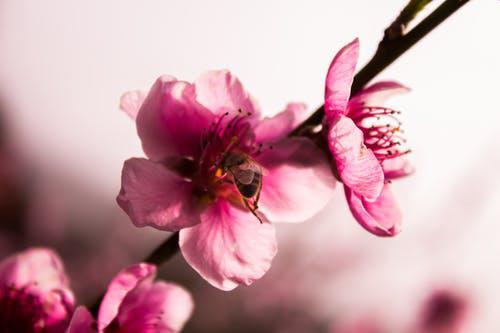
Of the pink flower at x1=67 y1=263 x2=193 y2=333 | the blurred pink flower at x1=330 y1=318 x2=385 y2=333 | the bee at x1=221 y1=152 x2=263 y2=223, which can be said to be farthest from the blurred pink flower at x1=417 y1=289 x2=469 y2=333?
the bee at x1=221 y1=152 x2=263 y2=223

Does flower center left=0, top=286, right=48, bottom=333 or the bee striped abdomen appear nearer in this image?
the bee striped abdomen

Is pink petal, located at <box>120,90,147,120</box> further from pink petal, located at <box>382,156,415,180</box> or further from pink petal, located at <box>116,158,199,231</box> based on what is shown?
pink petal, located at <box>382,156,415,180</box>

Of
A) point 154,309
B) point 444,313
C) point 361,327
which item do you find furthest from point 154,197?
point 361,327

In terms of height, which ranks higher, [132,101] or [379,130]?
[132,101]

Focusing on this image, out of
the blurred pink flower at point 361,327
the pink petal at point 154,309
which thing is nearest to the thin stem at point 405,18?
the pink petal at point 154,309

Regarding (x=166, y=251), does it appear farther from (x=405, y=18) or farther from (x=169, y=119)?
(x=405, y=18)

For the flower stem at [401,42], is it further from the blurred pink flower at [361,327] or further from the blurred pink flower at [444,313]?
the blurred pink flower at [361,327]

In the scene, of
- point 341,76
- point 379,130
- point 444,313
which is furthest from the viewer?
point 444,313
